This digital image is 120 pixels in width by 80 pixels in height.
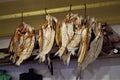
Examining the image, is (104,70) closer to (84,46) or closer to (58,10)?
(84,46)

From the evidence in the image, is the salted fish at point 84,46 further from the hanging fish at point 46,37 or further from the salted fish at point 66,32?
the hanging fish at point 46,37

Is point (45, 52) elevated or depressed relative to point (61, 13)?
depressed

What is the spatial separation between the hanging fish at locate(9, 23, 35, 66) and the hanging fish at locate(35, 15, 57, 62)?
0.26ft

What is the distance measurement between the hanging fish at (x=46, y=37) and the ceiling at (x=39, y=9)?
0.78ft

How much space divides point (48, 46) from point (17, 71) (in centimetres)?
46

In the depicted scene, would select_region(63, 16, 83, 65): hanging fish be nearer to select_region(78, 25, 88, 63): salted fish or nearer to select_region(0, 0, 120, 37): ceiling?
select_region(78, 25, 88, 63): salted fish

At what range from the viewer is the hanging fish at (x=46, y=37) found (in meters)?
1.72

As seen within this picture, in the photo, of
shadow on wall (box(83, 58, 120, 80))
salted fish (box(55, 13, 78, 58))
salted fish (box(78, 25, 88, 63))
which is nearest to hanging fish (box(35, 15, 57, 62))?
salted fish (box(55, 13, 78, 58))

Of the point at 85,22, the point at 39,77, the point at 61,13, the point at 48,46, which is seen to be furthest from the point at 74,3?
the point at 39,77

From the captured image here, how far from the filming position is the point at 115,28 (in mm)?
1895

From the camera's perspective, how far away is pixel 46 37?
5.71 ft

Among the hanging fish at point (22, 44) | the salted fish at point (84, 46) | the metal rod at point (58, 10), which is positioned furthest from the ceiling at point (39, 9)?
the salted fish at point (84, 46)

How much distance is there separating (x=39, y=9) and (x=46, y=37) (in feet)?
1.20

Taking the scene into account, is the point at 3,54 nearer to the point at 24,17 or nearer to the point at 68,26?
the point at 24,17
